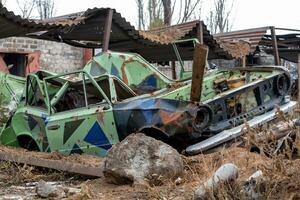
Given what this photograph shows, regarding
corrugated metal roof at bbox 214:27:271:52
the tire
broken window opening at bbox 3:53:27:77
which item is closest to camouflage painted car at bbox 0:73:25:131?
broken window opening at bbox 3:53:27:77

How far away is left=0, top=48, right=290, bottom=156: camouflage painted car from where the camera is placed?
22.3 feet

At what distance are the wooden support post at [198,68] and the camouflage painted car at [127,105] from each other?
16 cm

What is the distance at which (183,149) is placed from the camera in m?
6.90

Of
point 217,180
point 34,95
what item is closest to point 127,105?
point 34,95

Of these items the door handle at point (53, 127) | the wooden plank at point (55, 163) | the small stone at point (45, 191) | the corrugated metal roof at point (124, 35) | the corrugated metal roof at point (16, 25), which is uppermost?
the corrugated metal roof at point (16, 25)

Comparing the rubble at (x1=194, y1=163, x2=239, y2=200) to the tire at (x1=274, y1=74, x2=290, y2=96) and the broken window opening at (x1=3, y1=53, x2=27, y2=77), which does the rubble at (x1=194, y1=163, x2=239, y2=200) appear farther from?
the broken window opening at (x1=3, y1=53, x2=27, y2=77)

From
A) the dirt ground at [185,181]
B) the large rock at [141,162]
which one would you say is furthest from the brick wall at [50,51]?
the large rock at [141,162]

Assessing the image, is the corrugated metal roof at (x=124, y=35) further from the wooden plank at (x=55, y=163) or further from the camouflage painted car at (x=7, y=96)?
the wooden plank at (x=55, y=163)

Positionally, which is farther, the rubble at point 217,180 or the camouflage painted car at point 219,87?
the camouflage painted car at point 219,87

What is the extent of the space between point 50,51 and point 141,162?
13.4 m

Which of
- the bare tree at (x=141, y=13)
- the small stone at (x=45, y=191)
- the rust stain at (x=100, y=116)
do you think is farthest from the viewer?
the bare tree at (x=141, y=13)

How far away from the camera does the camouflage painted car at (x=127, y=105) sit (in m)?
6.79

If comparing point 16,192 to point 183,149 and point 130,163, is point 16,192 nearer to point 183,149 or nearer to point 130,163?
point 130,163

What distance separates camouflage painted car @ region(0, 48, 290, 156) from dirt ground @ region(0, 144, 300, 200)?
73 cm
